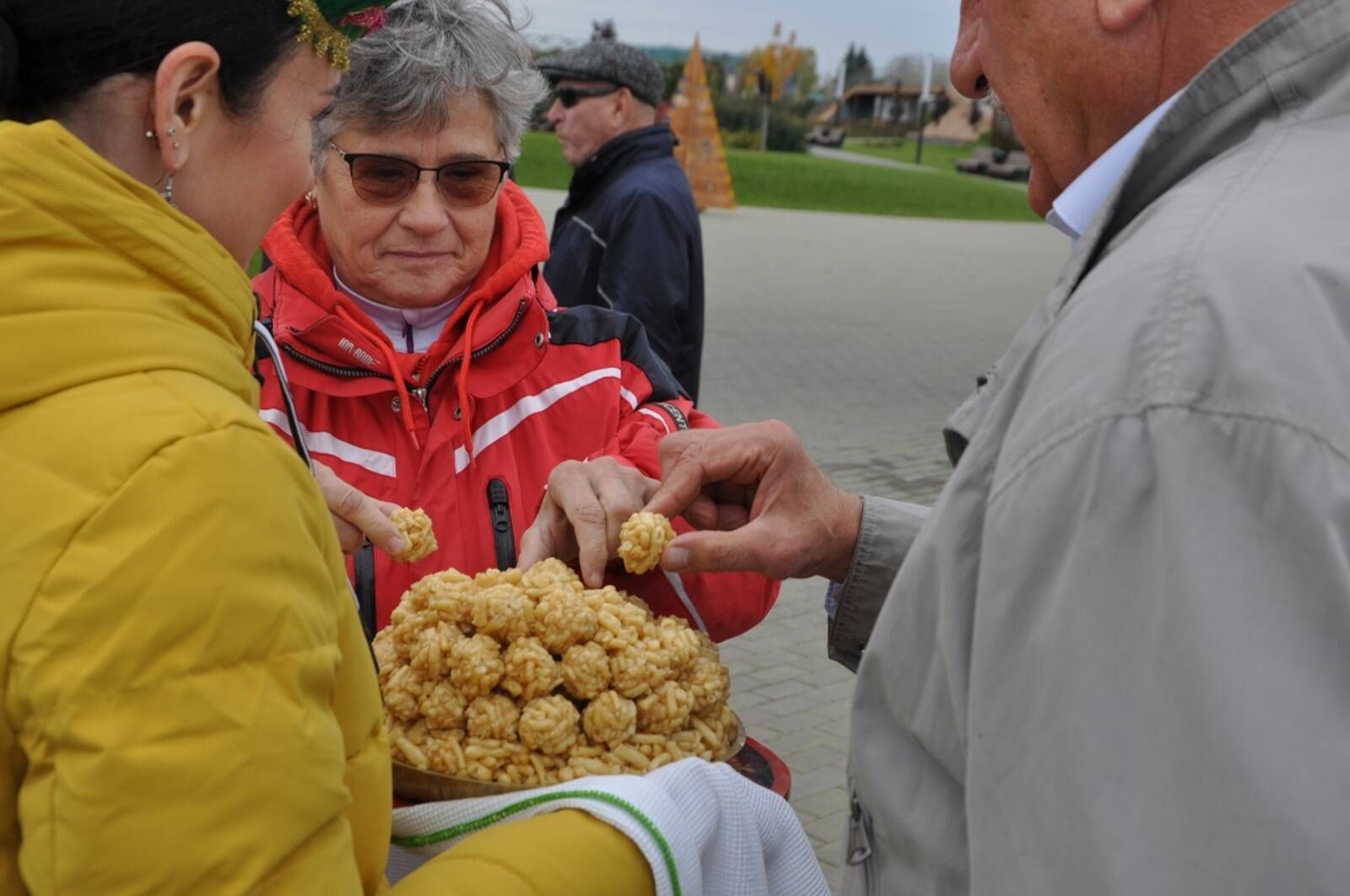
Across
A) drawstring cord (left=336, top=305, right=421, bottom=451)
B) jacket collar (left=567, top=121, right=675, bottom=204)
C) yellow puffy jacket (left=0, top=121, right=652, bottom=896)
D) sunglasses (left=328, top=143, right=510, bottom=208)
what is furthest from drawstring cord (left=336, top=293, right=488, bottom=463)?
jacket collar (left=567, top=121, right=675, bottom=204)

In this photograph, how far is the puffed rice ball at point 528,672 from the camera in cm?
212

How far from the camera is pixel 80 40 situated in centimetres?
153

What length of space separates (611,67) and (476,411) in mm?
3869

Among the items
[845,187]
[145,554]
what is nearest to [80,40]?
[145,554]

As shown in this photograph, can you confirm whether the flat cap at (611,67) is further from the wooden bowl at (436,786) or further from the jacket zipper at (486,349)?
the wooden bowl at (436,786)

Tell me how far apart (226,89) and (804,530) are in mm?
1237

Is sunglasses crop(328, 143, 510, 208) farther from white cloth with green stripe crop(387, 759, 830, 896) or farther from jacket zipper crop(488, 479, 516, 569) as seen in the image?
white cloth with green stripe crop(387, 759, 830, 896)

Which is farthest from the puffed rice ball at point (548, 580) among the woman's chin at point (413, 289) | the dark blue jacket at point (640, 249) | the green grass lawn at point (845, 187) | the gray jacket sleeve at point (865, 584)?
the green grass lawn at point (845, 187)

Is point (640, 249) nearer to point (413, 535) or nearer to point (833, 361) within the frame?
point (413, 535)

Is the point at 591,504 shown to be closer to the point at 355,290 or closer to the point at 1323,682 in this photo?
the point at 355,290

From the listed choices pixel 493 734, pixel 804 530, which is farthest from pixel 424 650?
pixel 804 530

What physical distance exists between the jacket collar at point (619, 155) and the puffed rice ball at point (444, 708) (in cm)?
417

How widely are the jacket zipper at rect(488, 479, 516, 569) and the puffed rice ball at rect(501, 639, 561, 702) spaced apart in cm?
54

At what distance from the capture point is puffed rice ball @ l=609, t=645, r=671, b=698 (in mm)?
2150
